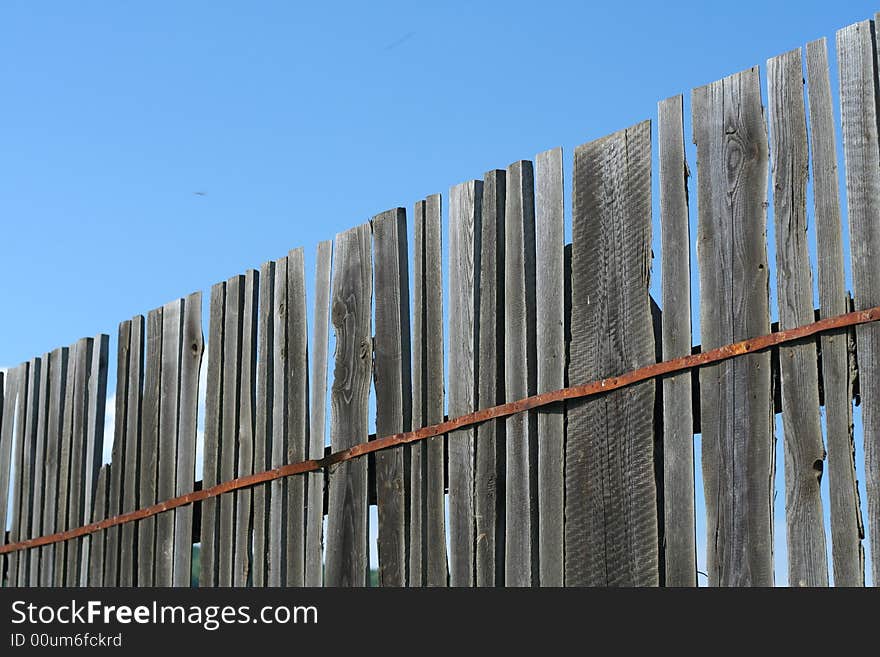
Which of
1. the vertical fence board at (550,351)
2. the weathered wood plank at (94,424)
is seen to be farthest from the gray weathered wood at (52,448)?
the vertical fence board at (550,351)

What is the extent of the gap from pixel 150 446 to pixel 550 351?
2.80m

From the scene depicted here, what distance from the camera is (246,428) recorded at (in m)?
5.72

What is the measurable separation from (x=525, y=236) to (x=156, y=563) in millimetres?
2802

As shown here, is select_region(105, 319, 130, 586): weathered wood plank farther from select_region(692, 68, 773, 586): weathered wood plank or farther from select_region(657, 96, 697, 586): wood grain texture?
select_region(692, 68, 773, 586): weathered wood plank

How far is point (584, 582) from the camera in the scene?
4203 millimetres

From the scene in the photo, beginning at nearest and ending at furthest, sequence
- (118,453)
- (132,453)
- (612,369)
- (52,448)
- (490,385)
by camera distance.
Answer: (612,369) → (490,385) → (132,453) → (118,453) → (52,448)

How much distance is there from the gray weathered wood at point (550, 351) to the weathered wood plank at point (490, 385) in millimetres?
180

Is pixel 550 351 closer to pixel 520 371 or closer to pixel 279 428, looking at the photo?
pixel 520 371

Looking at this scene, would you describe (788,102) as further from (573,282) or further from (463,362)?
(463,362)

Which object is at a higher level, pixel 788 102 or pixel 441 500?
pixel 788 102

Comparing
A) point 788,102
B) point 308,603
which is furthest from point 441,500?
point 788,102

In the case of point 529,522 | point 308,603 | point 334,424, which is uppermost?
point 334,424

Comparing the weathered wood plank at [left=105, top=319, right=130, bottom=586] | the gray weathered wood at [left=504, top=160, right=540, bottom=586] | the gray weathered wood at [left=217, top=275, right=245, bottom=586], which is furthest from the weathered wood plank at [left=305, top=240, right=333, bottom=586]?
the weathered wood plank at [left=105, top=319, right=130, bottom=586]

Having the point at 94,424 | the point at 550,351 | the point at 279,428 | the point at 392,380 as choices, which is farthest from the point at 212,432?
the point at 550,351
